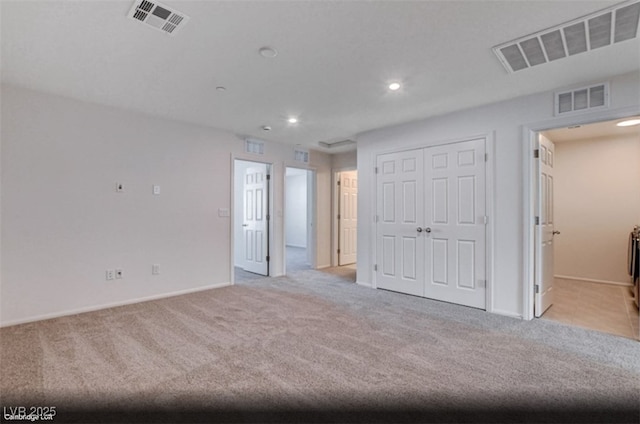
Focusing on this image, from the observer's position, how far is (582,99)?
303 cm

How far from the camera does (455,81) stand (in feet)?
9.87

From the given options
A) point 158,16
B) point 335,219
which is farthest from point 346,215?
point 158,16

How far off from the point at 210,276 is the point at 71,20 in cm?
350

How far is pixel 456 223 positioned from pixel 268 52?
2.99 meters

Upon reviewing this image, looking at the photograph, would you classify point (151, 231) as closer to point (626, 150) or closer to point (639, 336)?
point (639, 336)

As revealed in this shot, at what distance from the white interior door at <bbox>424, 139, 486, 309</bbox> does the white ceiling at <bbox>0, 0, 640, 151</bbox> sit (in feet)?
2.10

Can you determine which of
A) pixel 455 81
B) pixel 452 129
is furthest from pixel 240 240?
pixel 455 81

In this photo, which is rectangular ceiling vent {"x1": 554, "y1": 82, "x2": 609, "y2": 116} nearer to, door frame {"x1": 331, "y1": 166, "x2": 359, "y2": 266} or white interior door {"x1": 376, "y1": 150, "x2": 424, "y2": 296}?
white interior door {"x1": 376, "y1": 150, "x2": 424, "y2": 296}

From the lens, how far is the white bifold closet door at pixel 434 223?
377 centimetres

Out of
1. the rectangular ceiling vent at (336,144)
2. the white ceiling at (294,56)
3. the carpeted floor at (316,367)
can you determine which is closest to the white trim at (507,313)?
the carpeted floor at (316,367)

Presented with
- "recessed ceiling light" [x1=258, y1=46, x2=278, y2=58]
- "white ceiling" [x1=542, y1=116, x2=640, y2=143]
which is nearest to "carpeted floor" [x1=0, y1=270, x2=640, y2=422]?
"recessed ceiling light" [x1=258, y1=46, x2=278, y2=58]

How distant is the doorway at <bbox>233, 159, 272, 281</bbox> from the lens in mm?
5676

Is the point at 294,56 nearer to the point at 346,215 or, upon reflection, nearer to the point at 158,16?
the point at 158,16

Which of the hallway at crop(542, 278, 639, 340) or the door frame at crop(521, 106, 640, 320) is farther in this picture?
the door frame at crop(521, 106, 640, 320)
